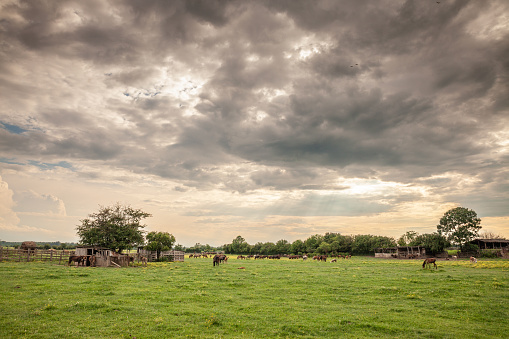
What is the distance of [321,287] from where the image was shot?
22.1m

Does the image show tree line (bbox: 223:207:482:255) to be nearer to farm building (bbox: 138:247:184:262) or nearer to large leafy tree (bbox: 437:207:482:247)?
→ large leafy tree (bbox: 437:207:482:247)

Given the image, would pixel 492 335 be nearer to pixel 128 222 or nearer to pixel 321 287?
pixel 321 287

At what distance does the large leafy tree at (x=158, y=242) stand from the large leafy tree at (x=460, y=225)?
86.4 m

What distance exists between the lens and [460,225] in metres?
87.1

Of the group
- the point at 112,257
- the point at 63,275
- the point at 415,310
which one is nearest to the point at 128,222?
the point at 112,257

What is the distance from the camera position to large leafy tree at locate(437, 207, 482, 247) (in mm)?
85188

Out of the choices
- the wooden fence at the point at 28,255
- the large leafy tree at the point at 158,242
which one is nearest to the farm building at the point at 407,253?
the large leafy tree at the point at 158,242

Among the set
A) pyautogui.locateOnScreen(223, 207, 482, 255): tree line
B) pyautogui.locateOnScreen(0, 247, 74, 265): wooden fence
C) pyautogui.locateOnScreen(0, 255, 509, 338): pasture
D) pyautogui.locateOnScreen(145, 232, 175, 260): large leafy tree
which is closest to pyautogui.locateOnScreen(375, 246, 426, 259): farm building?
pyautogui.locateOnScreen(223, 207, 482, 255): tree line

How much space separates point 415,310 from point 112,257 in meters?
40.2

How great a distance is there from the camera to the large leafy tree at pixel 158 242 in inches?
2375

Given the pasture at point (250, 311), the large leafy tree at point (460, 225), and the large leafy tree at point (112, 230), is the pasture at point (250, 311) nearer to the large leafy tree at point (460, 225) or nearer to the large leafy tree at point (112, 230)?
the large leafy tree at point (112, 230)

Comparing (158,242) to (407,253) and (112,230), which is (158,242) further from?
(407,253)

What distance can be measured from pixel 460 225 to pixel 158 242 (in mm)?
93030

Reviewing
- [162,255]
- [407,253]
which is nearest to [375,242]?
[407,253]
